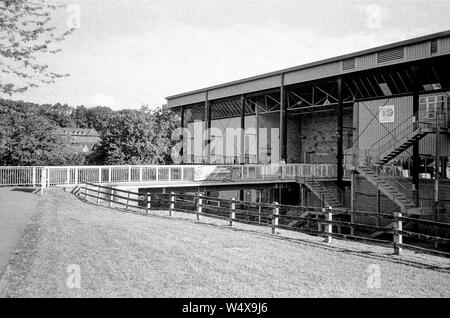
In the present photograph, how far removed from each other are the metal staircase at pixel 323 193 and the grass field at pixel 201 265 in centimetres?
1274

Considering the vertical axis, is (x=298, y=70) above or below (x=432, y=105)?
above

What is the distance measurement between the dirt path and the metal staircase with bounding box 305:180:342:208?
16584mm

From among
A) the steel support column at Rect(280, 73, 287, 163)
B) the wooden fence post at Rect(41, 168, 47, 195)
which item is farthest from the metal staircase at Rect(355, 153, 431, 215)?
the wooden fence post at Rect(41, 168, 47, 195)

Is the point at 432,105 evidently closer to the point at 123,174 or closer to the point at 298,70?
the point at 298,70

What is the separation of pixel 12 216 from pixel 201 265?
860cm

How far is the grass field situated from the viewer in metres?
6.18

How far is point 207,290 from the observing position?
6.11 meters

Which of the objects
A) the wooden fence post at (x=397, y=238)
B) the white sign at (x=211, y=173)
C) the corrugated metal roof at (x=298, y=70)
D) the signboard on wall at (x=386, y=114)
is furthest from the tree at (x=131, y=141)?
the wooden fence post at (x=397, y=238)

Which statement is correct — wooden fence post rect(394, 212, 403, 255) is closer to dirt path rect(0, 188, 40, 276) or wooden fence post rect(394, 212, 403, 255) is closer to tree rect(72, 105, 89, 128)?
dirt path rect(0, 188, 40, 276)

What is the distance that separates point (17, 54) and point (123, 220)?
659cm

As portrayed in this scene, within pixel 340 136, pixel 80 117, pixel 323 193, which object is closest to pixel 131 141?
pixel 323 193

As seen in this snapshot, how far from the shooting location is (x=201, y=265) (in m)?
7.54
